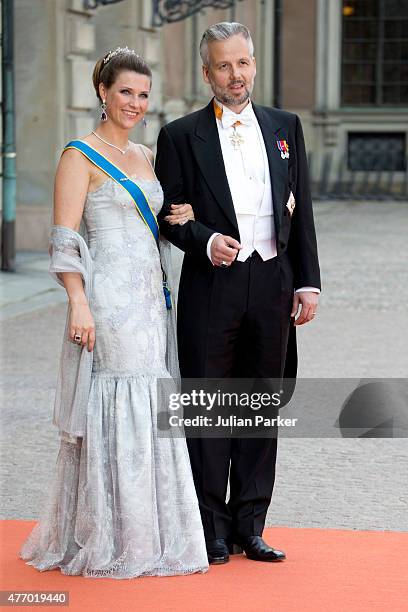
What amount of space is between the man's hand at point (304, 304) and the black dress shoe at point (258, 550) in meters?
0.80

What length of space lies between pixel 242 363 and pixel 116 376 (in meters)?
0.50

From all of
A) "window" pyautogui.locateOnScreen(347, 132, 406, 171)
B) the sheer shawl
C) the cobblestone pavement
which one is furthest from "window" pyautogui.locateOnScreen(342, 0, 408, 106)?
the sheer shawl

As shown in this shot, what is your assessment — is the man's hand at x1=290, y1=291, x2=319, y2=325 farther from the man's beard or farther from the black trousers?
the man's beard

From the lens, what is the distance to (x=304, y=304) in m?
4.76

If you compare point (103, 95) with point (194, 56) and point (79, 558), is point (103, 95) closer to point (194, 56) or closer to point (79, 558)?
point (79, 558)

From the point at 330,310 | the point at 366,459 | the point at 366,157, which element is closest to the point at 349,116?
the point at 366,157

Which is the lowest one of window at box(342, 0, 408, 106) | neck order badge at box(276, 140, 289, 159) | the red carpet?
the red carpet

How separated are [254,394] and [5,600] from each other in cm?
111

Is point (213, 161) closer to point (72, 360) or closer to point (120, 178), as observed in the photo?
point (120, 178)

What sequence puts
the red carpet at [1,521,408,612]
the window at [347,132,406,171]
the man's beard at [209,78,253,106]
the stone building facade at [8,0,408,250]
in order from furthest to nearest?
the window at [347,132,406,171] < the stone building facade at [8,0,408,250] < the man's beard at [209,78,253,106] < the red carpet at [1,521,408,612]

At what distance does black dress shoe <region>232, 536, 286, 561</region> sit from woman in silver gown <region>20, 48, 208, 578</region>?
0.25 meters

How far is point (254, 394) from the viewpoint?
4.76 metres

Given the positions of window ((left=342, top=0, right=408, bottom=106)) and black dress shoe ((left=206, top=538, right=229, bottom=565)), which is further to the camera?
window ((left=342, top=0, right=408, bottom=106))

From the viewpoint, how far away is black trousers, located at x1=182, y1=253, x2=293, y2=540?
15.2 feet
